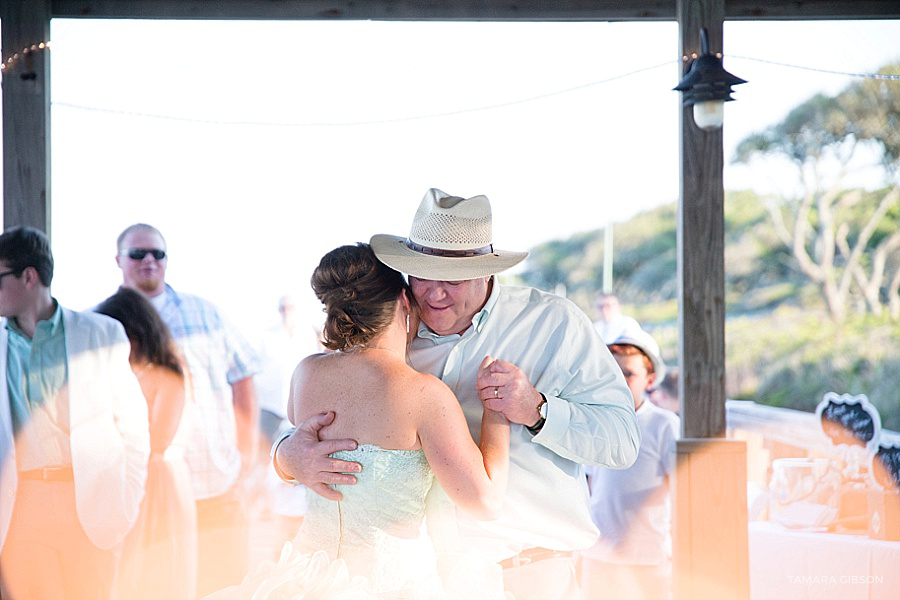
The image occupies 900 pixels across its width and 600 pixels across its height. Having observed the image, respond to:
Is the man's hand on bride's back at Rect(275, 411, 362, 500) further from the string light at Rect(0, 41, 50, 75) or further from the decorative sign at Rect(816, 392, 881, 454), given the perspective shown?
the decorative sign at Rect(816, 392, 881, 454)

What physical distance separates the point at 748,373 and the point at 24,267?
13.1 meters

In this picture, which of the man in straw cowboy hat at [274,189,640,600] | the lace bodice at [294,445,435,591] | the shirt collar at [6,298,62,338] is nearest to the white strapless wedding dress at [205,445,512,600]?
the lace bodice at [294,445,435,591]

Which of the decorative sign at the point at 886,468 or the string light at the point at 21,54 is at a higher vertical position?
the string light at the point at 21,54

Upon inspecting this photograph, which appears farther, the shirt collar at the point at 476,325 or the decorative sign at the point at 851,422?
the decorative sign at the point at 851,422

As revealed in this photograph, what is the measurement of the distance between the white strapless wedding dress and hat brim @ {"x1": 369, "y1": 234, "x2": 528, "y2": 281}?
0.43 metres

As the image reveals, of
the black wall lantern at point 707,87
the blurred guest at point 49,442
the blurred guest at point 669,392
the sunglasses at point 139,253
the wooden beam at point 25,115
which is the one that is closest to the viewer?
the black wall lantern at point 707,87

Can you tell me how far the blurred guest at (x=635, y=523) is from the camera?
11.8ft

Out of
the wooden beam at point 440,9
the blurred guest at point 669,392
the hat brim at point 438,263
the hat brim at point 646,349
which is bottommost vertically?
the blurred guest at point 669,392

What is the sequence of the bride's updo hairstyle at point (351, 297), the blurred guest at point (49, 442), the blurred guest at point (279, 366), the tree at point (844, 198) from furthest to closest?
the tree at point (844, 198)
the blurred guest at point (279, 366)
the blurred guest at point (49, 442)
the bride's updo hairstyle at point (351, 297)

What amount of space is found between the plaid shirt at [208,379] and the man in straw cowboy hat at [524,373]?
6.67ft

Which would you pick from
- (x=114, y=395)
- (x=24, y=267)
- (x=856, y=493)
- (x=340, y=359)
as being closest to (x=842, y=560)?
(x=856, y=493)

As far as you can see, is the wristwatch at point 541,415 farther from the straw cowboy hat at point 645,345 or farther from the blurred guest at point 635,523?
the straw cowboy hat at point 645,345

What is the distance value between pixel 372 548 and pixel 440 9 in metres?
2.36

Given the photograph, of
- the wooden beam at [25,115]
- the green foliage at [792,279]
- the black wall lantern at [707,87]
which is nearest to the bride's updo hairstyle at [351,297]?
the black wall lantern at [707,87]
